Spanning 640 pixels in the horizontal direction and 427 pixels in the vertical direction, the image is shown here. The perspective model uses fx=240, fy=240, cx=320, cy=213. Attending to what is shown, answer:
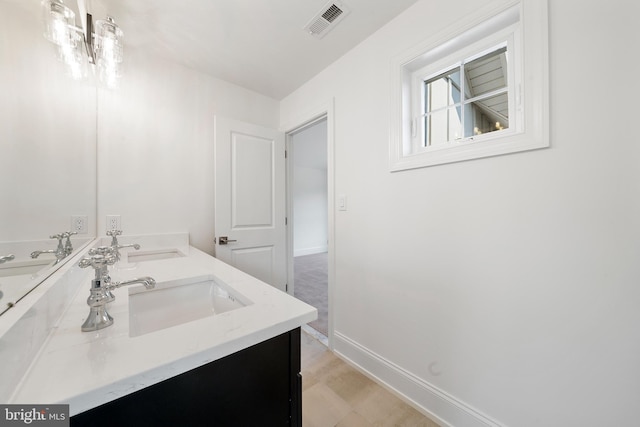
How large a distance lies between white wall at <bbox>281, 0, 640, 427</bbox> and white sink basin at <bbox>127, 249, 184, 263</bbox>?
1401 millimetres

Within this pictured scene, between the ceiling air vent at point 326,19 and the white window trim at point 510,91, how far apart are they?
43 cm

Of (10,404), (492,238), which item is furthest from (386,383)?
(10,404)

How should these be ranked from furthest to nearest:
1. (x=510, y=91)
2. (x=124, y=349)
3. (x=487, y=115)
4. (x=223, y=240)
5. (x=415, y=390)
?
(x=223, y=240)
(x=415, y=390)
(x=487, y=115)
(x=510, y=91)
(x=124, y=349)

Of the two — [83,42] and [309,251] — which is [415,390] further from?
[309,251]

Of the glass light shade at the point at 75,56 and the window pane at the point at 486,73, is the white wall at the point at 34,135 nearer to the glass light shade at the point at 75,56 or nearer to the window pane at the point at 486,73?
the glass light shade at the point at 75,56

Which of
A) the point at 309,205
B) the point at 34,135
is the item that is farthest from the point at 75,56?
the point at 309,205

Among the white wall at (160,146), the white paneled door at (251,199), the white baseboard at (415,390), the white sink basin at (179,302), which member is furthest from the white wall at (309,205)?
the white sink basin at (179,302)

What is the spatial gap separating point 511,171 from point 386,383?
1422 mm

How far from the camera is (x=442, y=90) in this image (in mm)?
1442

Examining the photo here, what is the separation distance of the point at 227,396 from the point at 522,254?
1.23 metres

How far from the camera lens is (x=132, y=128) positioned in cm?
180

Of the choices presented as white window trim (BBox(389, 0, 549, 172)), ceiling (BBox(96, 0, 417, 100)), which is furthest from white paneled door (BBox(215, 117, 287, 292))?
white window trim (BBox(389, 0, 549, 172))

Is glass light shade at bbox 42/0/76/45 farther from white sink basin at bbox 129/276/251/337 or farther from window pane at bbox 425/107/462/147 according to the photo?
window pane at bbox 425/107/462/147

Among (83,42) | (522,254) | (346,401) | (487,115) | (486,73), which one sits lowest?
(346,401)
